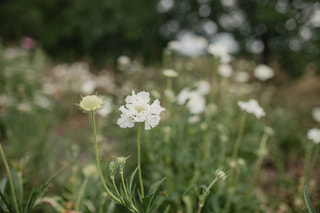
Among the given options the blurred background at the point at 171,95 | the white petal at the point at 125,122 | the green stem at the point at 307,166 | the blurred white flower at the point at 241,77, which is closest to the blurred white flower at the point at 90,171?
the blurred background at the point at 171,95

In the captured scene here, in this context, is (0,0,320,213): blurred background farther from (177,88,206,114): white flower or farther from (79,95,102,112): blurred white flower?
(79,95,102,112): blurred white flower

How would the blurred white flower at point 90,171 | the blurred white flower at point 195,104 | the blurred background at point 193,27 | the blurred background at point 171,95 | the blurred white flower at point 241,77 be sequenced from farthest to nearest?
the blurred background at point 193,27, the blurred white flower at point 241,77, the blurred white flower at point 195,104, the blurred background at point 171,95, the blurred white flower at point 90,171

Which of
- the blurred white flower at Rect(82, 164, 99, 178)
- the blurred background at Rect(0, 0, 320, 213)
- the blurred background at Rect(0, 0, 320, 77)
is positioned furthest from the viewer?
the blurred background at Rect(0, 0, 320, 77)

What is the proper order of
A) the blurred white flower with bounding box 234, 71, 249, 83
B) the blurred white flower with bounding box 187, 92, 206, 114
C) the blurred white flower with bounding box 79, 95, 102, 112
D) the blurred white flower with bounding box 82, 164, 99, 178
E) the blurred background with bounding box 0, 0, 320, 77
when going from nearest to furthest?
the blurred white flower with bounding box 79, 95, 102, 112 → the blurred white flower with bounding box 82, 164, 99, 178 → the blurred white flower with bounding box 187, 92, 206, 114 → the blurred white flower with bounding box 234, 71, 249, 83 → the blurred background with bounding box 0, 0, 320, 77

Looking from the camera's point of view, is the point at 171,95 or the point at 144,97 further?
the point at 171,95

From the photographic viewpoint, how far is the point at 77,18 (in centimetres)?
566

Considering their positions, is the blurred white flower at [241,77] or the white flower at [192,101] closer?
the white flower at [192,101]

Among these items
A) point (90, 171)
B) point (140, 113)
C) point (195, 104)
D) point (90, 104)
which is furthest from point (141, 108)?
point (195, 104)

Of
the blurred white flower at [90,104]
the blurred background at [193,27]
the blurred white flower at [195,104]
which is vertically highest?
the blurred background at [193,27]

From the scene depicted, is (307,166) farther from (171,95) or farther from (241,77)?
(171,95)

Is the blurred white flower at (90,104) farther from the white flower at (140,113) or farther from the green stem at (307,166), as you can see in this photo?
the green stem at (307,166)

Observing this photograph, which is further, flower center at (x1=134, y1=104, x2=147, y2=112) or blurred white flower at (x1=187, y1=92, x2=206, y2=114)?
blurred white flower at (x1=187, y1=92, x2=206, y2=114)

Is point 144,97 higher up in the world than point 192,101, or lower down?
higher up

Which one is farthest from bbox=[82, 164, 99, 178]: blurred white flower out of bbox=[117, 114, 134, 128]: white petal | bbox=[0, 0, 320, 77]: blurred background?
bbox=[0, 0, 320, 77]: blurred background
